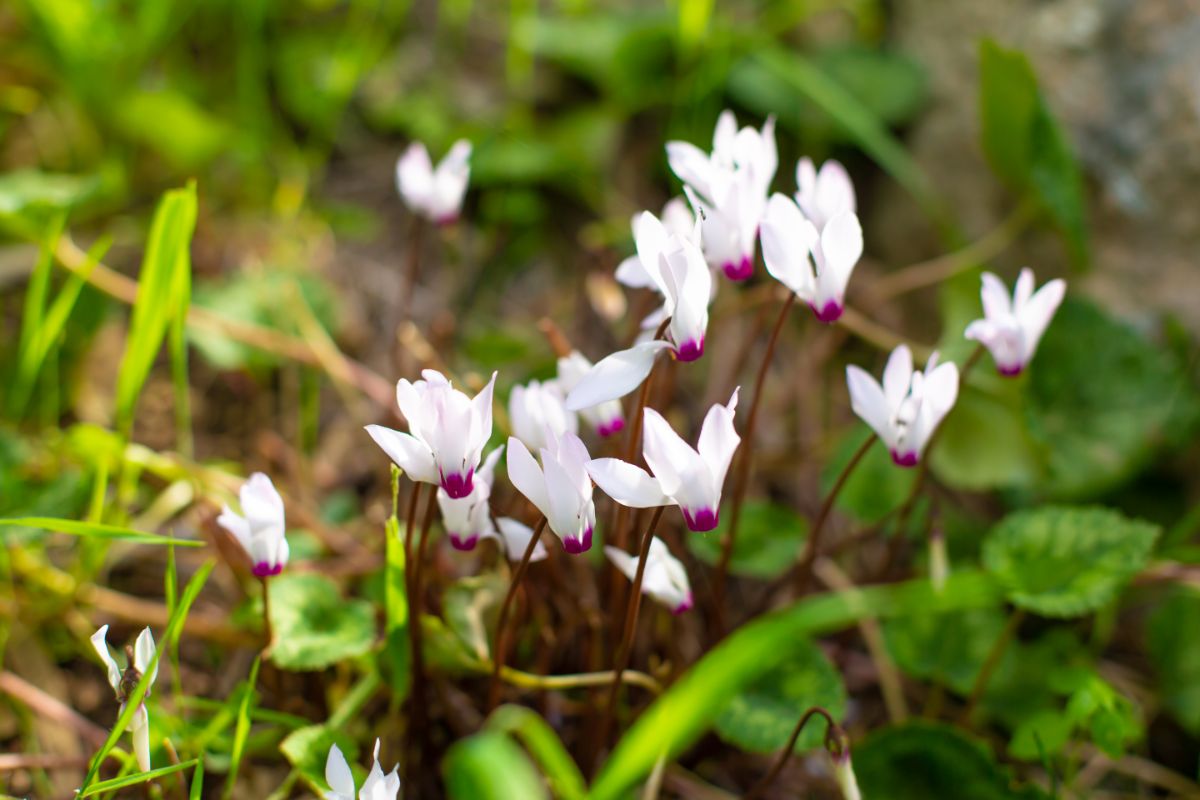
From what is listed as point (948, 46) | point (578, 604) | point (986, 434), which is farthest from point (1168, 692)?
point (948, 46)

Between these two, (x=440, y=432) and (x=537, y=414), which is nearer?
(x=440, y=432)

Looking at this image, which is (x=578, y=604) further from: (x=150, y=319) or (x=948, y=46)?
(x=948, y=46)

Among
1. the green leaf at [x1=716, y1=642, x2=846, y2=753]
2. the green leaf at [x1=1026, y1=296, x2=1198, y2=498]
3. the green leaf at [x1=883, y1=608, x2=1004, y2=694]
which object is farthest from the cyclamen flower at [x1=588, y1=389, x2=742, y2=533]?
the green leaf at [x1=1026, y1=296, x2=1198, y2=498]

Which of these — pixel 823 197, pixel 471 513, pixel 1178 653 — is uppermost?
pixel 823 197

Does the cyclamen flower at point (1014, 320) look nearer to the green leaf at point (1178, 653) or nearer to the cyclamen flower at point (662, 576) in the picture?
the cyclamen flower at point (662, 576)

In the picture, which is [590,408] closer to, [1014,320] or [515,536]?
[515,536]

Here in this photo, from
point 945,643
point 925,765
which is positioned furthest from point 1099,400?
point 925,765
